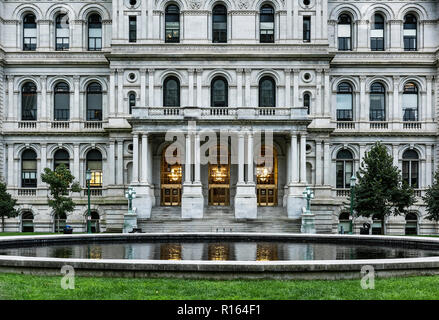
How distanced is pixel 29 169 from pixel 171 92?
14.0 meters

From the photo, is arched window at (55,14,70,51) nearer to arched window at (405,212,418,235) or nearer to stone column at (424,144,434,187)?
stone column at (424,144,434,187)

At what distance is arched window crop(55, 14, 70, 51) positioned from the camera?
51.3 m

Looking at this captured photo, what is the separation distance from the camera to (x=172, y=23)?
49.7 m

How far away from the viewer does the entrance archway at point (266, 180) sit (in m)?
49.0

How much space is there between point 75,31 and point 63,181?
1506 cm

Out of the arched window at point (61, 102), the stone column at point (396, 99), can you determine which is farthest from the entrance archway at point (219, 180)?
the stone column at point (396, 99)

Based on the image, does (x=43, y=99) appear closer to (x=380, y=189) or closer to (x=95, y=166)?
(x=95, y=166)

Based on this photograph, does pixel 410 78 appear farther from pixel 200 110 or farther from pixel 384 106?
pixel 200 110

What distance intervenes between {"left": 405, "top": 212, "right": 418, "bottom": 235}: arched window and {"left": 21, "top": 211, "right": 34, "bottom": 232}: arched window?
31462mm

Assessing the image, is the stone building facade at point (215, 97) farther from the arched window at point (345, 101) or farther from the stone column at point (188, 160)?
the stone column at point (188, 160)

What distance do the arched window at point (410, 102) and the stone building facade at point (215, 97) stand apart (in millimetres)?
89

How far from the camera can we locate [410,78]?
50.6 m

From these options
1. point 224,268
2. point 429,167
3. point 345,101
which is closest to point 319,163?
point 345,101

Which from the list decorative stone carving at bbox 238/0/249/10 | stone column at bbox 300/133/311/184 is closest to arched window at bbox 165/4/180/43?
decorative stone carving at bbox 238/0/249/10
